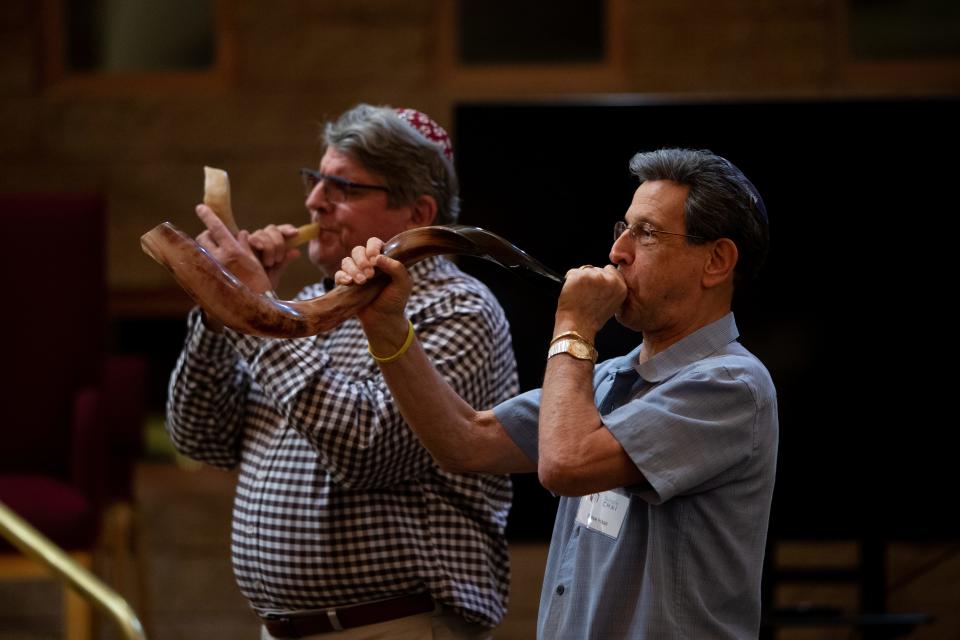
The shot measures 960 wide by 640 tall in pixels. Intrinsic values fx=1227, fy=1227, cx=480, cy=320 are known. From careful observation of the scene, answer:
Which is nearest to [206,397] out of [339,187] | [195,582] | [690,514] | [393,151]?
[339,187]

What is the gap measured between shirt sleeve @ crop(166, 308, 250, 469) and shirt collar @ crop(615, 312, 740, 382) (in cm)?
80

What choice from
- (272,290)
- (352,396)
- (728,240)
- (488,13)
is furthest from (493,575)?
(488,13)

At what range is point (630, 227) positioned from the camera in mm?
1639

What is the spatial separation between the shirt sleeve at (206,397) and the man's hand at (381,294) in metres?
0.45

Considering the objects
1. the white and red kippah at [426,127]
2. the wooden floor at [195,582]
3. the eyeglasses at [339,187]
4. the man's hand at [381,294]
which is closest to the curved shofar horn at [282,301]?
the man's hand at [381,294]

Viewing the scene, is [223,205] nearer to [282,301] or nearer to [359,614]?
[282,301]

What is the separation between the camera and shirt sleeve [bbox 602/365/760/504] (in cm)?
148

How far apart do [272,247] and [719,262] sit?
0.80 meters

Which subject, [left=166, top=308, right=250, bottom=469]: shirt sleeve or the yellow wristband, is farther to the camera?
[left=166, top=308, right=250, bottom=469]: shirt sleeve

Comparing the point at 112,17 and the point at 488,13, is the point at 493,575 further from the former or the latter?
the point at 112,17

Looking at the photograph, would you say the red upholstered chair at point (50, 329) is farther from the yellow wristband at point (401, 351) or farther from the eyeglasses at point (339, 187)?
the yellow wristband at point (401, 351)

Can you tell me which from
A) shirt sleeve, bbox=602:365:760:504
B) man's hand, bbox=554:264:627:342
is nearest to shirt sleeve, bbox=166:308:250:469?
man's hand, bbox=554:264:627:342

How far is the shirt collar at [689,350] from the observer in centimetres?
161

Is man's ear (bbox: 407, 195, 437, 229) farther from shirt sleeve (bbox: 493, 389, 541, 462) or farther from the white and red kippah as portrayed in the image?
shirt sleeve (bbox: 493, 389, 541, 462)
